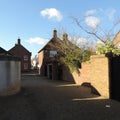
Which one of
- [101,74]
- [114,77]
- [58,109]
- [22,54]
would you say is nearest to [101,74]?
[101,74]

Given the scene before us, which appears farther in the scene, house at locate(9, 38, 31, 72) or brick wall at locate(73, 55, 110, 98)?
house at locate(9, 38, 31, 72)

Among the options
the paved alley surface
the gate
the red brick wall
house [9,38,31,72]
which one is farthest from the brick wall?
house [9,38,31,72]

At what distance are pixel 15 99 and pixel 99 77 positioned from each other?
5.86 metres

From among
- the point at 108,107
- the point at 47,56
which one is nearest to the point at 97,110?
the point at 108,107

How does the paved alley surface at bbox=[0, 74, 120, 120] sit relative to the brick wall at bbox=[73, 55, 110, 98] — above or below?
below

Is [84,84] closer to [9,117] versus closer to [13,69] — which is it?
[13,69]

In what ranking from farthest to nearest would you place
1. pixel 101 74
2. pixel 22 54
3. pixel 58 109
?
1. pixel 22 54
2. pixel 101 74
3. pixel 58 109

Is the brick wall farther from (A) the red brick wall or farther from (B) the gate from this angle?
(B) the gate

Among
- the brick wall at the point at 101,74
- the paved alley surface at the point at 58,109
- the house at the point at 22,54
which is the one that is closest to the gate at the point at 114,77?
the brick wall at the point at 101,74

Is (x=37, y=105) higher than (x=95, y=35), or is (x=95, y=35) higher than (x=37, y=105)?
(x=95, y=35)

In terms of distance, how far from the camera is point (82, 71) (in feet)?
87.4

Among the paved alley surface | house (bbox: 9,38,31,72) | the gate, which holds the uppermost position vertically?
house (bbox: 9,38,31,72)

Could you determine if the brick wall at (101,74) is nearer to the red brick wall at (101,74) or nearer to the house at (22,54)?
the red brick wall at (101,74)

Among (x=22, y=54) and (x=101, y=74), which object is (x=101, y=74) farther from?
(x=22, y=54)
